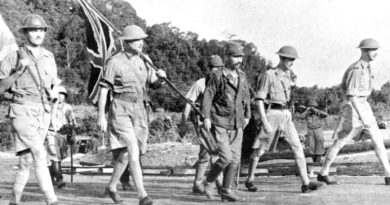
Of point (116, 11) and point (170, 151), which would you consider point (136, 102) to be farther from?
point (116, 11)

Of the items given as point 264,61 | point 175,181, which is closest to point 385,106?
point 264,61

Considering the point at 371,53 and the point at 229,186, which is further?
the point at 371,53

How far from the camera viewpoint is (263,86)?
36.3 ft

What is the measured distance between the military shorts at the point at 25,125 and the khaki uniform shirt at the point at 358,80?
5.16 m

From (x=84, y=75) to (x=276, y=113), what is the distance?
194ft

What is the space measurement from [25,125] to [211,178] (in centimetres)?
276

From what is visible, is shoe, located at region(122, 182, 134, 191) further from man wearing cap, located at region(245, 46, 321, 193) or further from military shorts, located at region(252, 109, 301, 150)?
military shorts, located at region(252, 109, 301, 150)

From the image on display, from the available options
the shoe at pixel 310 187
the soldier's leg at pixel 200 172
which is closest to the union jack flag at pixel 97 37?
the soldier's leg at pixel 200 172

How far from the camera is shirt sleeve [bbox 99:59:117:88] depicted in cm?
954

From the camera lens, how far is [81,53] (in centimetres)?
7188

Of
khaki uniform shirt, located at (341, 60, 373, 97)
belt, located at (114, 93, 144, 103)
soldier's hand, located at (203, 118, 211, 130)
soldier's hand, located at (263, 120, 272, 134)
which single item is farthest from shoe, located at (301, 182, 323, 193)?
belt, located at (114, 93, 144, 103)

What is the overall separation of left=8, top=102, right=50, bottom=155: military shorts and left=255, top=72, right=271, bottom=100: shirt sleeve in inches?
138

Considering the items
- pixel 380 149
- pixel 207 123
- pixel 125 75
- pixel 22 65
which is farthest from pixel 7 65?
pixel 380 149

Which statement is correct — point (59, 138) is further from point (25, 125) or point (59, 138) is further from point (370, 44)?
point (370, 44)
